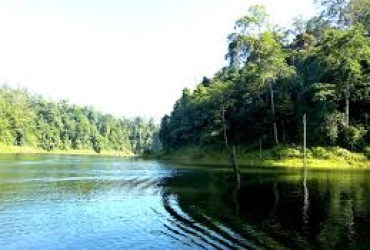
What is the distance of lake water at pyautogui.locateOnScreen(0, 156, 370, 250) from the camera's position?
1037 inches

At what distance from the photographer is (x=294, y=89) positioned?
101m

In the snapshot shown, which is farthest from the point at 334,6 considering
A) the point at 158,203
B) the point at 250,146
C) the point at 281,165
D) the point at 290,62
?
the point at 158,203

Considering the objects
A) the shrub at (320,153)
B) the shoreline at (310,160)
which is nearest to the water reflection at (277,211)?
the shoreline at (310,160)

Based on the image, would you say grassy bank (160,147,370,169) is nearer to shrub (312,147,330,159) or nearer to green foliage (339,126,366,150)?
shrub (312,147,330,159)

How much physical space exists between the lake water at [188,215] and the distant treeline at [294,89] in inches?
1172

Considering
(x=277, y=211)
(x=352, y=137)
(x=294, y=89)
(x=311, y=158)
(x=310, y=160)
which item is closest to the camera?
(x=277, y=211)

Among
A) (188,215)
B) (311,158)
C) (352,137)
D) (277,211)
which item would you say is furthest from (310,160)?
(188,215)

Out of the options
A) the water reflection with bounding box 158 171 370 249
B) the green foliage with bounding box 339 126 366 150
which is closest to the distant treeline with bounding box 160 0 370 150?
the green foliage with bounding box 339 126 366 150

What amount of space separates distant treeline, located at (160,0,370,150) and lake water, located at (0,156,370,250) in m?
29.8

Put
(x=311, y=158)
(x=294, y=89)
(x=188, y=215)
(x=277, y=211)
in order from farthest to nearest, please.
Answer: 1. (x=294, y=89)
2. (x=311, y=158)
3. (x=277, y=211)
4. (x=188, y=215)

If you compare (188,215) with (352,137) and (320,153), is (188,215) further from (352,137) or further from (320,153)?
(352,137)

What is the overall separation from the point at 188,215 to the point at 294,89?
236 ft

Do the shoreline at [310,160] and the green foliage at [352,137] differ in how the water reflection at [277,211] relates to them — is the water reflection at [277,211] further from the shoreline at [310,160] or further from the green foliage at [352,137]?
the green foliage at [352,137]

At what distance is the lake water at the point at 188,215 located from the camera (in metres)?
26.3
